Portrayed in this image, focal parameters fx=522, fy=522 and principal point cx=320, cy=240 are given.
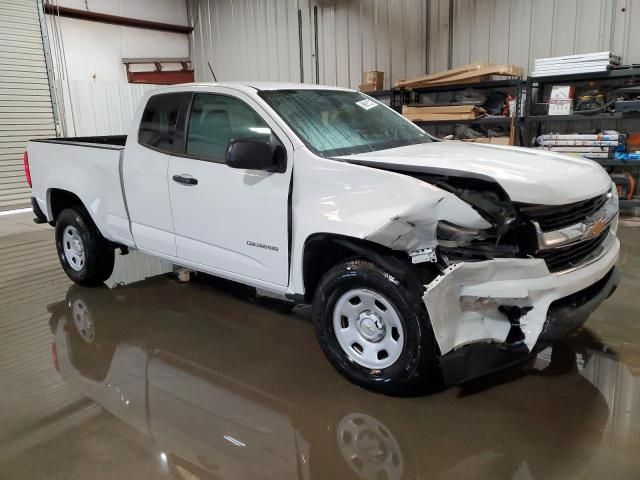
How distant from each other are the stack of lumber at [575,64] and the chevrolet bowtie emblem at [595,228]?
4.64 metres

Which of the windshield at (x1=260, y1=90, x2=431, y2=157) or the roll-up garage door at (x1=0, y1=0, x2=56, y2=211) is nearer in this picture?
the windshield at (x1=260, y1=90, x2=431, y2=157)

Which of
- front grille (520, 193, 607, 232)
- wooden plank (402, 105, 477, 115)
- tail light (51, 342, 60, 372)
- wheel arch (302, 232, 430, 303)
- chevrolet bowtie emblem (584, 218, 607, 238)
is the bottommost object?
tail light (51, 342, 60, 372)

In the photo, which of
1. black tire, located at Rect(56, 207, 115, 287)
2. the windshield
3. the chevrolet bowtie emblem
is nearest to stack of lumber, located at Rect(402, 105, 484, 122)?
Result: the windshield

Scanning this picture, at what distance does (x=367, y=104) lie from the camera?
3.91 m

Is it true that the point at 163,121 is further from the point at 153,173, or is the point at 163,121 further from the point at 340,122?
the point at 340,122

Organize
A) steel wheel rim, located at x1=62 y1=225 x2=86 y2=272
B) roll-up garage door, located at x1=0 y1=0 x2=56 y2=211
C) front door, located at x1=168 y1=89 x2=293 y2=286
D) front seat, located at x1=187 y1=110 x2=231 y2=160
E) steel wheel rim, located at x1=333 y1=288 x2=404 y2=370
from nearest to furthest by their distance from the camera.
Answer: steel wheel rim, located at x1=333 y1=288 x2=404 y2=370
front door, located at x1=168 y1=89 x2=293 y2=286
front seat, located at x1=187 y1=110 x2=231 y2=160
steel wheel rim, located at x1=62 y1=225 x2=86 y2=272
roll-up garage door, located at x1=0 y1=0 x2=56 y2=211

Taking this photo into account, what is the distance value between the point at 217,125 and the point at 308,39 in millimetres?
7411

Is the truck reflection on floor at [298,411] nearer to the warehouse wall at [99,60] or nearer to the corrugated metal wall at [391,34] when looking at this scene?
the corrugated metal wall at [391,34]

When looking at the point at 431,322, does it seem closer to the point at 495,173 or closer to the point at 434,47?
the point at 495,173

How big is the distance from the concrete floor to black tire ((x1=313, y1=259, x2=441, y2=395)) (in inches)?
4.5

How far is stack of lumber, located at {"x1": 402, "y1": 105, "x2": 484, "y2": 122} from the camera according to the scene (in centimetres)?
763

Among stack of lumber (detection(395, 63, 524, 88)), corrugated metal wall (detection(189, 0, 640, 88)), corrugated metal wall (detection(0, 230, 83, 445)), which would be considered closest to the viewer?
corrugated metal wall (detection(0, 230, 83, 445))

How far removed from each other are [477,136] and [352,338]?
229 inches

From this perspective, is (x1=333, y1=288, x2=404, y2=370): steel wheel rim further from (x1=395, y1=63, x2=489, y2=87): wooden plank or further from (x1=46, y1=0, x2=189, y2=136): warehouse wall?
(x1=46, y1=0, x2=189, y2=136): warehouse wall
